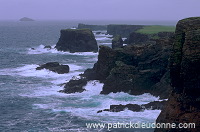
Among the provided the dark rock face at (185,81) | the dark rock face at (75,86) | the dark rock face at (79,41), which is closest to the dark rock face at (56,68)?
the dark rock face at (75,86)

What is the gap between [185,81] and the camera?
3120 cm

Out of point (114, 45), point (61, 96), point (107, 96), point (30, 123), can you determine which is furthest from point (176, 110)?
point (114, 45)

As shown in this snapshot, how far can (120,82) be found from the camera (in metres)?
53.8

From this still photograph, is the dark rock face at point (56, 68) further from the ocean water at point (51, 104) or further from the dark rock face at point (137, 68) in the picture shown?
the dark rock face at point (137, 68)

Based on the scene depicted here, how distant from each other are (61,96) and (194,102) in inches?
1058

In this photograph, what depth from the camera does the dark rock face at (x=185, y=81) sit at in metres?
30.7

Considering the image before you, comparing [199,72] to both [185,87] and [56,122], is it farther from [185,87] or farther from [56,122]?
[56,122]

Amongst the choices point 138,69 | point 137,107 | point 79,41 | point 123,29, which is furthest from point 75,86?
point 123,29

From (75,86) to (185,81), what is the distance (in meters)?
29.0

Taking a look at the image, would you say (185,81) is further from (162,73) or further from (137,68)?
(137,68)

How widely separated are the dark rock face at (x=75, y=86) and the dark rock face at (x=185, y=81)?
24782mm

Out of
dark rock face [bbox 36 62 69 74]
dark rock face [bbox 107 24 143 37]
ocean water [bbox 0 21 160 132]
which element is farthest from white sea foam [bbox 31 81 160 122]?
dark rock face [bbox 107 24 143 37]

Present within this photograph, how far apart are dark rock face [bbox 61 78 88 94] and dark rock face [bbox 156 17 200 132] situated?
2478 centimetres

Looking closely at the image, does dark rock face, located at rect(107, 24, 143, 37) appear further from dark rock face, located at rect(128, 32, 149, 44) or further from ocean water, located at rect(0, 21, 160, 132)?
ocean water, located at rect(0, 21, 160, 132)
